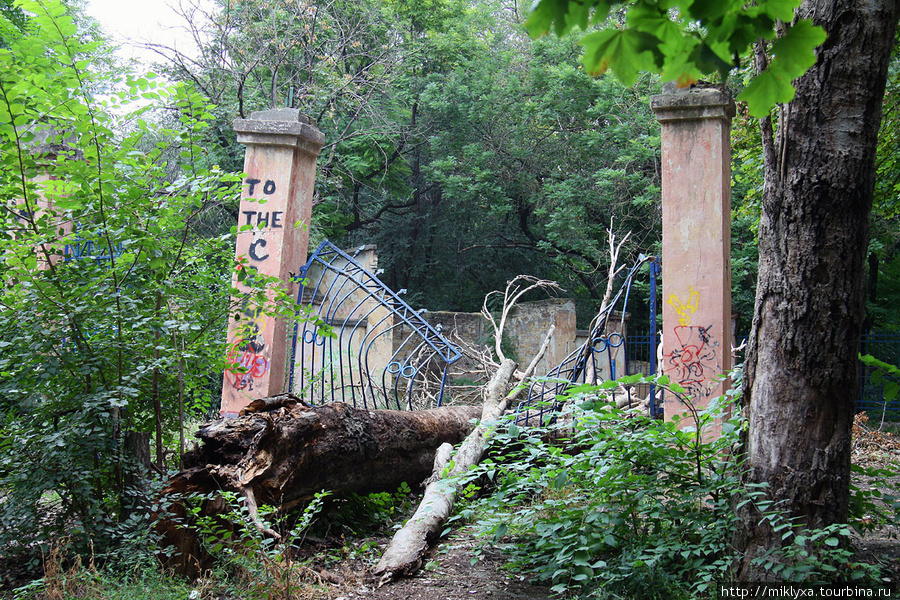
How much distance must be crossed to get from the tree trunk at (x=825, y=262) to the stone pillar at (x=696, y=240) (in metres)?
1.96

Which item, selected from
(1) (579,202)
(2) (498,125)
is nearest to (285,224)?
(1) (579,202)

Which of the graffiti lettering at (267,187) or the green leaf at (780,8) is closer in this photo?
the green leaf at (780,8)

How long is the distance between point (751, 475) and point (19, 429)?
3539mm

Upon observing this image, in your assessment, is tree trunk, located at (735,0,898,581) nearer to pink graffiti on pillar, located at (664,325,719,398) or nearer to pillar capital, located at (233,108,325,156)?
pink graffiti on pillar, located at (664,325,719,398)

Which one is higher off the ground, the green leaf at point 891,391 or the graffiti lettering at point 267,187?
the graffiti lettering at point 267,187

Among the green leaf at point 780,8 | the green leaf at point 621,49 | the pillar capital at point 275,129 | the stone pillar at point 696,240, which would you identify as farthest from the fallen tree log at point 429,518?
the pillar capital at point 275,129

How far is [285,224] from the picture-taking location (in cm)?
573

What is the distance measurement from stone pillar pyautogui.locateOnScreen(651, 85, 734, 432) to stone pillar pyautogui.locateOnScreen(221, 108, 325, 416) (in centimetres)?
310

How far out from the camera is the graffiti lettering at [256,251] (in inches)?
224

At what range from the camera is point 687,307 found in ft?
15.9

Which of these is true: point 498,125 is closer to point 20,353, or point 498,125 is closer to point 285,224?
point 285,224

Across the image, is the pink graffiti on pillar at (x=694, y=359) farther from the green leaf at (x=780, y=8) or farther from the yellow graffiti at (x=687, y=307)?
the green leaf at (x=780, y=8)

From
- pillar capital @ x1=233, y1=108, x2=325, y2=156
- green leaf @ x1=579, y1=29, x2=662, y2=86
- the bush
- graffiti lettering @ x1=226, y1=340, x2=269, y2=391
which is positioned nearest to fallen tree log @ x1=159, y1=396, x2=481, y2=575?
the bush

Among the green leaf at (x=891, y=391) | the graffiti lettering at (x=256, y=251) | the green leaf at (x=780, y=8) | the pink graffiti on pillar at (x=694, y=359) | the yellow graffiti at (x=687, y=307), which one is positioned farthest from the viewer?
the graffiti lettering at (x=256, y=251)
